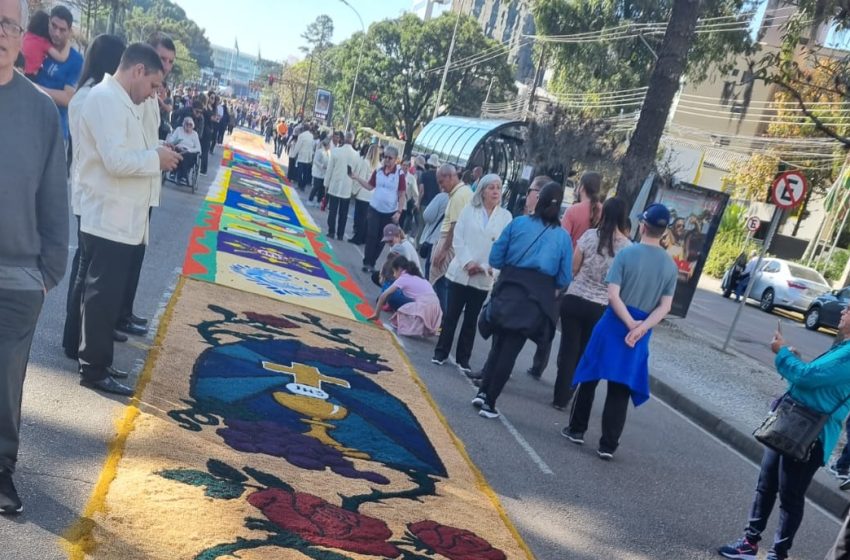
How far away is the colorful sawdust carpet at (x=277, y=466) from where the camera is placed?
160 inches

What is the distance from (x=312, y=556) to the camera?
161 inches

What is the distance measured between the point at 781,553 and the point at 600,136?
2770 cm

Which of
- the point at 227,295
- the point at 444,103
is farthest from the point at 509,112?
the point at 227,295

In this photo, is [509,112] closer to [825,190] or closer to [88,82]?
[825,190]

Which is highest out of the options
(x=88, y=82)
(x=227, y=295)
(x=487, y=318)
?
(x=88, y=82)

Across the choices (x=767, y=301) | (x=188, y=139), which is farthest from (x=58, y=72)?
(x=767, y=301)

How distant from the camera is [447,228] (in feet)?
32.7

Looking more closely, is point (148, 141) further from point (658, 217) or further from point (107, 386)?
point (658, 217)

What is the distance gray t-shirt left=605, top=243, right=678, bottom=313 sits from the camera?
6.81 m

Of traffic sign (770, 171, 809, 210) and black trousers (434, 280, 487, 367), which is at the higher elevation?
traffic sign (770, 171, 809, 210)

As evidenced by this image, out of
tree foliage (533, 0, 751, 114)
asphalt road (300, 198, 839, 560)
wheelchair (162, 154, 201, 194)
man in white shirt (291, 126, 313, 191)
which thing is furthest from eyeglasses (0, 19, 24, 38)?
tree foliage (533, 0, 751, 114)

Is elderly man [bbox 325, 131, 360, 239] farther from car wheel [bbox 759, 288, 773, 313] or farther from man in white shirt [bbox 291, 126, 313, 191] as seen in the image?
car wheel [bbox 759, 288, 773, 313]

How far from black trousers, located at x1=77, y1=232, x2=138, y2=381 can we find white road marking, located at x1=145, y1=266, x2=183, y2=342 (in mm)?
1451

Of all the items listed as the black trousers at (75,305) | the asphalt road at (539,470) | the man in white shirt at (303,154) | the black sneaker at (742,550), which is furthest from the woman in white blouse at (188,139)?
the black sneaker at (742,550)
